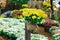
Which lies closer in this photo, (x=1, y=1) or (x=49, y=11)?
(x=49, y=11)

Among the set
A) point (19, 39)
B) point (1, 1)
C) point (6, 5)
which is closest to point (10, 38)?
point (19, 39)

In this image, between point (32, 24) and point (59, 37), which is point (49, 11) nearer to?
point (59, 37)

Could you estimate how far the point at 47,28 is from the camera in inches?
356

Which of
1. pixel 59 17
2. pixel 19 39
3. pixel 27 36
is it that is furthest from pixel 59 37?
pixel 59 17

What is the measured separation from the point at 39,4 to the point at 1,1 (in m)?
4.84

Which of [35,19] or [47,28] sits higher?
[35,19]

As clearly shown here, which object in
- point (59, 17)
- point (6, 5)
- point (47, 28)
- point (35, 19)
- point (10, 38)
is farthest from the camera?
point (6, 5)

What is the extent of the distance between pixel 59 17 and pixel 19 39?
672 centimetres

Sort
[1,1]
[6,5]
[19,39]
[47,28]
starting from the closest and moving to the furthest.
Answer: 1. [19,39]
2. [47,28]
3. [6,5]
4. [1,1]

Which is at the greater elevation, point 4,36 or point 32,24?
point 32,24

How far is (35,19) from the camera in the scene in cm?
384

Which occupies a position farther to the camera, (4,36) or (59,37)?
(4,36)

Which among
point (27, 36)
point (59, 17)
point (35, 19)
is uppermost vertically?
point (35, 19)

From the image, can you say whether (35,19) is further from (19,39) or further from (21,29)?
(21,29)
